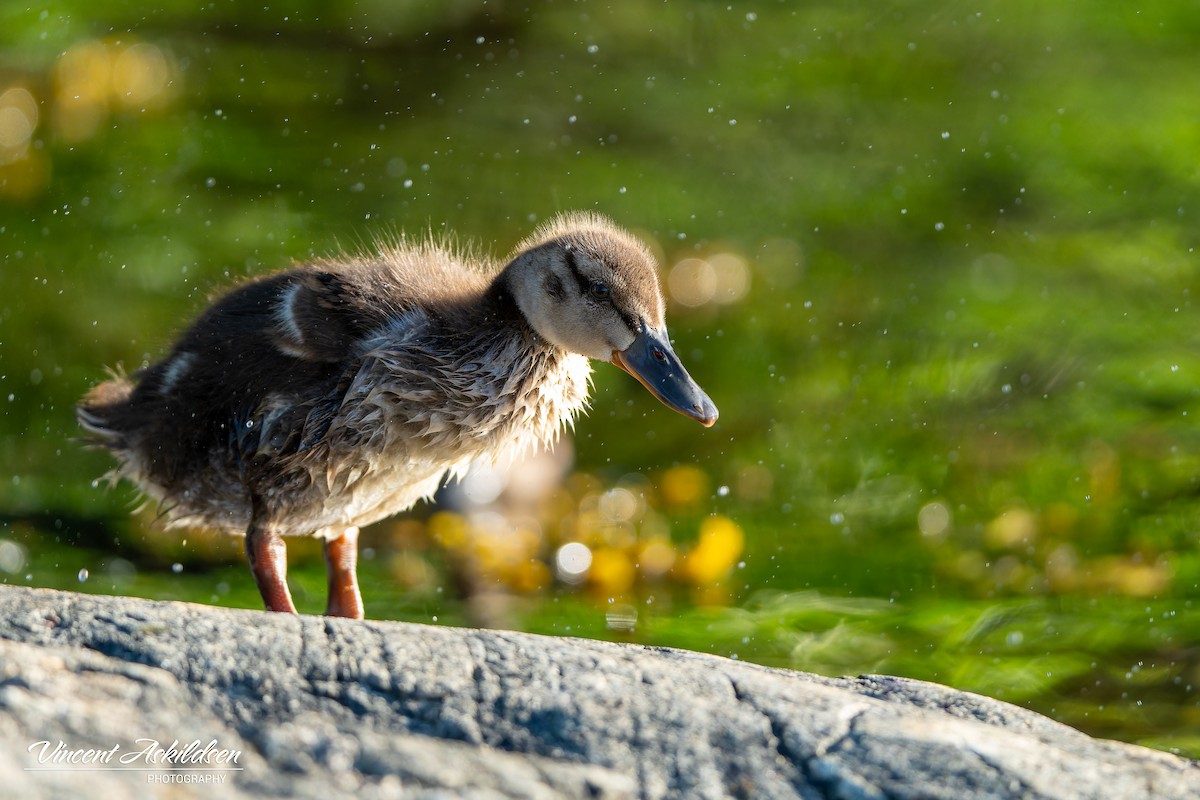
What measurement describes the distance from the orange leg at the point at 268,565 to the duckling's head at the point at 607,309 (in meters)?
1.21

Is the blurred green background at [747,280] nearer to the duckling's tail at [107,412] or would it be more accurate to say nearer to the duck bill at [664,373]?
the duckling's tail at [107,412]

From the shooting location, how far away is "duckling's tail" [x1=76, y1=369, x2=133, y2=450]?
5.21 metres

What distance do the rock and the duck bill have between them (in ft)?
4.63

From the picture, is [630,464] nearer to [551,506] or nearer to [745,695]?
[551,506]

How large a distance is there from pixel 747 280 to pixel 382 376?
505 centimetres

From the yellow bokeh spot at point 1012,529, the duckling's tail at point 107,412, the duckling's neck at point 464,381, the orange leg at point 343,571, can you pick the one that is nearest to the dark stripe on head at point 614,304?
the duckling's neck at point 464,381

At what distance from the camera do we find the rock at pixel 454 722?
2662 millimetres

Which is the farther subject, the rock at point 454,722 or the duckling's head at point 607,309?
the duckling's head at point 607,309

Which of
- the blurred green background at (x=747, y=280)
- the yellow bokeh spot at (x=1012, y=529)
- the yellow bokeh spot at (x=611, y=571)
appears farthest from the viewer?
the yellow bokeh spot at (x=1012, y=529)

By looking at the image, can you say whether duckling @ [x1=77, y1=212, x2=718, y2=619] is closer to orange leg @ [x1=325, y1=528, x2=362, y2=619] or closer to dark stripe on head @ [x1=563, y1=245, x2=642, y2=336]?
dark stripe on head @ [x1=563, y1=245, x2=642, y2=336]

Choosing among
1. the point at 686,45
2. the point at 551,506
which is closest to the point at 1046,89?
the point at 686,45

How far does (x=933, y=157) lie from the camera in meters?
10.1

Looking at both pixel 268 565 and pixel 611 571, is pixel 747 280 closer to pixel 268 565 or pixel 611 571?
pixel 611 571

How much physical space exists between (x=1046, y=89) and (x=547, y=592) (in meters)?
6.71
